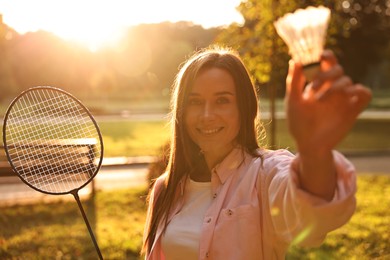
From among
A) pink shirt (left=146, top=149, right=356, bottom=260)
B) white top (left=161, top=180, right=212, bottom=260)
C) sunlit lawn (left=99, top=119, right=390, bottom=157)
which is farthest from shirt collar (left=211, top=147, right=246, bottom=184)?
sunlit lawn (left=99, top=119, right=390, bottom=157)

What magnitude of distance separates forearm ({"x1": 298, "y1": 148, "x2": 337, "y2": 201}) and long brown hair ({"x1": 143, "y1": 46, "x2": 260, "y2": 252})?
0.78 meters

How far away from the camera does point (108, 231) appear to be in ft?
24.2

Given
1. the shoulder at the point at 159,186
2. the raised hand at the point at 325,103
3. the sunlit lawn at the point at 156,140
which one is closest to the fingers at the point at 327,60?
the raised hand at the point at 325,103

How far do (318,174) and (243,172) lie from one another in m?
0.78

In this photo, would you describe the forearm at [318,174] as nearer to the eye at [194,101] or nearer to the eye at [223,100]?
the eye at [223,100]

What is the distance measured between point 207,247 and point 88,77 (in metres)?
70.7

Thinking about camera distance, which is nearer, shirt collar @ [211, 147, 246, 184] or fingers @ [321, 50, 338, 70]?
fingers @ [321, 50, 338, 70]

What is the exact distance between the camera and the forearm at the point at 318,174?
157cm

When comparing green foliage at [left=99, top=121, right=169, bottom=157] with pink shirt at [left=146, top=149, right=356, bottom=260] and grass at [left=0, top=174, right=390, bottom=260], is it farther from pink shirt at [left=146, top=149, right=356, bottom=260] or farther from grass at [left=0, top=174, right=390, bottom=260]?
pink shirt at [left=146, top=149, right=356, bottom=260]

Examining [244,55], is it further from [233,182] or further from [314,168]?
[314,168]

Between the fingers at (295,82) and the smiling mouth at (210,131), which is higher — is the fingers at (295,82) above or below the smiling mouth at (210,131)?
above

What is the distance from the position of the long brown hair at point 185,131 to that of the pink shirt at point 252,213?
3.3 inches

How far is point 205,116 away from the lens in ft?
8.14

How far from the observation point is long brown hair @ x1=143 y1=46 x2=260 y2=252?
2518 millimetres
